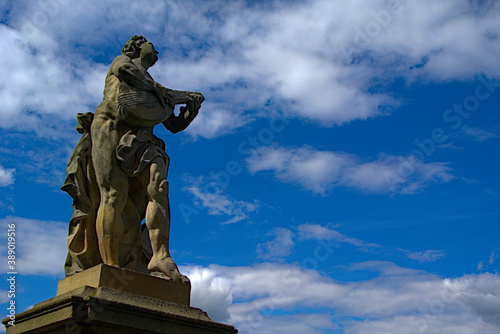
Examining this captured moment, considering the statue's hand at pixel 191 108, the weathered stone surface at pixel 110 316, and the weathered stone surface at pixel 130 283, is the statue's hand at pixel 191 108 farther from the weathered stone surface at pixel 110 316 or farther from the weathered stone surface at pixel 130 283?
the weathered stone surface at pixel 110 316

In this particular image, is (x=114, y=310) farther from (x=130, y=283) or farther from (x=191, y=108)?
(x=191, y=108)

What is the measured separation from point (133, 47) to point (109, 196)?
2957 millimetres

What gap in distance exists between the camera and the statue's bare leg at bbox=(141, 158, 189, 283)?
8.64 m

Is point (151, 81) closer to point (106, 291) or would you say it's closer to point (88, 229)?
point (88, 229)

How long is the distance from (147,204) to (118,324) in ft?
8.25

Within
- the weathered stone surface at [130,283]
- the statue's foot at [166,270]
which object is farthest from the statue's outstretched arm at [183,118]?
the weathered stone surface at [130,283]

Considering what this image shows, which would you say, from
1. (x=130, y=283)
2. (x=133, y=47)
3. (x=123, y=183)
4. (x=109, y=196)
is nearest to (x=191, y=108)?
(x=133, y=47)

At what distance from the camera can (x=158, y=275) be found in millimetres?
8555

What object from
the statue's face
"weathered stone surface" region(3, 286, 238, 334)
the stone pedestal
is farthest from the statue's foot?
the statue's face

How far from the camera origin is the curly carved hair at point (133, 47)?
10141mm

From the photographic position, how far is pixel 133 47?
10.2 m

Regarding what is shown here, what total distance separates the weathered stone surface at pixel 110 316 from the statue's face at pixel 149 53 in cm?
439

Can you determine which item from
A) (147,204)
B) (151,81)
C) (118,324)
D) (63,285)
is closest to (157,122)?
(151,81)

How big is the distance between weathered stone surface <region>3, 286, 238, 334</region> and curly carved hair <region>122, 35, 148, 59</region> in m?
4.43
